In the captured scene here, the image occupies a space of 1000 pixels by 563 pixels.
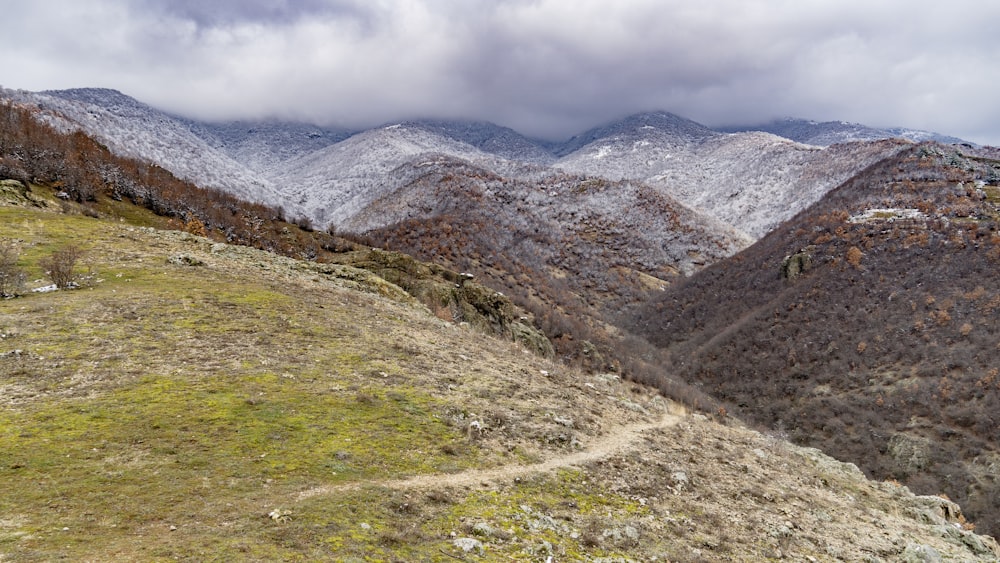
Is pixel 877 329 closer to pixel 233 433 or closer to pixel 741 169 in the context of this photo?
pixel 233 433

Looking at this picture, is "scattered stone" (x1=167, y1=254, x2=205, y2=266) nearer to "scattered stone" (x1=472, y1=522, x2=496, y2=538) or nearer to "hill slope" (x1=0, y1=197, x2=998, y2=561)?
"hill slope" (x1=0, y1=197, x2=998, y2=561)

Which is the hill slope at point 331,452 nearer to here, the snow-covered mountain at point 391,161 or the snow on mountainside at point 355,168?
the snow-covered mountain at point 391,161

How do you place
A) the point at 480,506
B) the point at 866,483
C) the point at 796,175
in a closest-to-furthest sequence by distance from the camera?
the point at 480,506, the point at 866,483, the point at 796,175

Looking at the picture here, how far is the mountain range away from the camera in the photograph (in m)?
30.1

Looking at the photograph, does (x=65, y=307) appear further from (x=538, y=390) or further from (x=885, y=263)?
(x=885, y=263)

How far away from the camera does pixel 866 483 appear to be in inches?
707

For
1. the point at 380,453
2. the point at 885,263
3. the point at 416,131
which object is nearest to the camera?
the point at 380,453

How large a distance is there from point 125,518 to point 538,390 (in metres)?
11.0

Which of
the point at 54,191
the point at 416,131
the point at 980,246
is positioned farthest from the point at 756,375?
the point at 416,131

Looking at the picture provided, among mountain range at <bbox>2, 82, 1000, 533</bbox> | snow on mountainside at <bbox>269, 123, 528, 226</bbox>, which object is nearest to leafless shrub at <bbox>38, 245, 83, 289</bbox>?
mountain range at <bbox>2, 82, 1000, 533</bbox>

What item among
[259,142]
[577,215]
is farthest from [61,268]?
[259,142]

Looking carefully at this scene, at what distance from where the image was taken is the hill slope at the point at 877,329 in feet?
90.5

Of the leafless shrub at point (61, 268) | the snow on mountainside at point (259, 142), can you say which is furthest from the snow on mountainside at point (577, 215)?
the snow on mountainside at point (259, 142)

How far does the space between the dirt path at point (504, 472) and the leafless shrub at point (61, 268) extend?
40.0 ft
